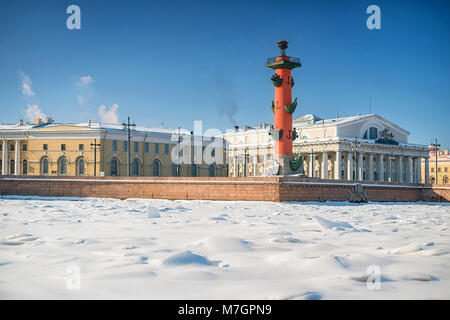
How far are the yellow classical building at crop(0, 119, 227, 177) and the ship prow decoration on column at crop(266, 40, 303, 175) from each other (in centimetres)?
1619

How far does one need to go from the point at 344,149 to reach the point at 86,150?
3170 centimetres

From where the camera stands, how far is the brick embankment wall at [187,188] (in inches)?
1033

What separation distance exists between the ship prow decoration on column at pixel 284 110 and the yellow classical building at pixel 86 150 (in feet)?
53.1

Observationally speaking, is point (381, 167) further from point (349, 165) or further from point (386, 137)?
point (349, 165)

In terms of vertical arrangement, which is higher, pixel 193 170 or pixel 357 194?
pixel 193 170

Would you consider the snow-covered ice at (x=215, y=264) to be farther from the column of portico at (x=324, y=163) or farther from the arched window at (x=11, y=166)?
the column of portico at (x=324, y=163)

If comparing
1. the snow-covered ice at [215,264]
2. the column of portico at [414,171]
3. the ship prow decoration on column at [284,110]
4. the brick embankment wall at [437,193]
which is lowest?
the brick embankment wall at [437,193]

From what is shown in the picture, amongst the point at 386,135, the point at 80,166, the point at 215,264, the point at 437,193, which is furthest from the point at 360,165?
the point at 215,264

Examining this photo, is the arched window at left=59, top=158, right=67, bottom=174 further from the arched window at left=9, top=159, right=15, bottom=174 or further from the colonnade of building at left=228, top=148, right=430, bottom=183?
the colonnade of building at left=228, top=148, right=430, bottom=183

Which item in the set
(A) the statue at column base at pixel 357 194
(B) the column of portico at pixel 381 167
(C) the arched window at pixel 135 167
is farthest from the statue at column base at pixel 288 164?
(B) the column of portico at pixel 381 167

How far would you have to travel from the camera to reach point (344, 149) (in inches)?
2366
